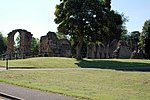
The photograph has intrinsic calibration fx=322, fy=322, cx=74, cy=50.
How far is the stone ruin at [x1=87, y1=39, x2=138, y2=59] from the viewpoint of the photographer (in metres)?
71.9

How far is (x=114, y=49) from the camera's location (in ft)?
260

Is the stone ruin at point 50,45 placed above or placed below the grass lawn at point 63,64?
above

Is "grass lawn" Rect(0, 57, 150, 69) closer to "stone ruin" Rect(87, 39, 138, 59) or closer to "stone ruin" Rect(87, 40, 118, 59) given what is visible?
"stone ruin" Rect(87, 39, 138, 59)

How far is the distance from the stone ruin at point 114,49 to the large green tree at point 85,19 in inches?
919

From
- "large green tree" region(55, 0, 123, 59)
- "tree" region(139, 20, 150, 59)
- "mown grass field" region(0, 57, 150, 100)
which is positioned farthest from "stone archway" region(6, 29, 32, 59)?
"mown grass field" region(0, 57, 150, 100)

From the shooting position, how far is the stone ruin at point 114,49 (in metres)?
71.9

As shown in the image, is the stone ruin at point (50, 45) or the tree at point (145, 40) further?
the tree at point (145, 40)

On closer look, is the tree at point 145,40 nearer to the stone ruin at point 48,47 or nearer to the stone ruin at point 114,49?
the stone ruin at point 114,49

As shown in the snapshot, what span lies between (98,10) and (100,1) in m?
2.93

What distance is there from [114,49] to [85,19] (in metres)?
34.5

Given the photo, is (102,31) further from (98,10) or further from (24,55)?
(24,55)

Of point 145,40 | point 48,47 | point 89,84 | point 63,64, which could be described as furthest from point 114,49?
point 89,84

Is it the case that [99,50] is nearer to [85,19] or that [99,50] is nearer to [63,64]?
[85,19]

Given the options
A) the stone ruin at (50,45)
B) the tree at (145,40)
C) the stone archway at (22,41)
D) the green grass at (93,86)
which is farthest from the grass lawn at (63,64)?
the tree at (145,40)
